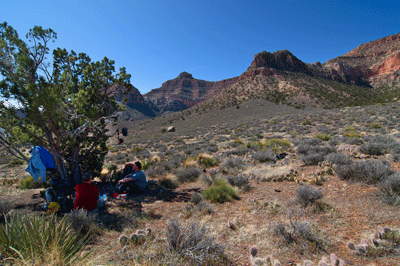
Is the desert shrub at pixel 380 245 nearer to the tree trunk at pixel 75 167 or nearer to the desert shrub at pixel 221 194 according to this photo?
the desert shrub at pixel 221 194

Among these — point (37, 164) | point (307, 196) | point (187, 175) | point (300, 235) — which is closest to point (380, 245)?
point (300, 235)

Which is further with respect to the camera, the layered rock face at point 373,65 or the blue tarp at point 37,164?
the layered rock face at point 373,65

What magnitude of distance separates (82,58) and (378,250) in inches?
354

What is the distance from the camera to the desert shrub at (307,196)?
13.2ft

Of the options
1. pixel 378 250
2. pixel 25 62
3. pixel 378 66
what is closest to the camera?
pixel 378 250

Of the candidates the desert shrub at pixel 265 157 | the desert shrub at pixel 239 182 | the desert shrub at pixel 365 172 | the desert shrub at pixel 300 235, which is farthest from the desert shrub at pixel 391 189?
the desert shrub at pixel 265 157

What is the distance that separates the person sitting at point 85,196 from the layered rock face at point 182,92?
422ft

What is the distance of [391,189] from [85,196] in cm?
672

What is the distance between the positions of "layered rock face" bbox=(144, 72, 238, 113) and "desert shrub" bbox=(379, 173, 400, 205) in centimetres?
13051

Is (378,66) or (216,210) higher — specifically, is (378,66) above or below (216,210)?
above

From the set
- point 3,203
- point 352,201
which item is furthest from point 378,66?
point 3,203

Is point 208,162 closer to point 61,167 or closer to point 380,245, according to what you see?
point 61,167

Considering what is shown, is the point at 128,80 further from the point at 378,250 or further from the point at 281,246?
the point at 378,250

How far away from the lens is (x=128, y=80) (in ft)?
21.9
